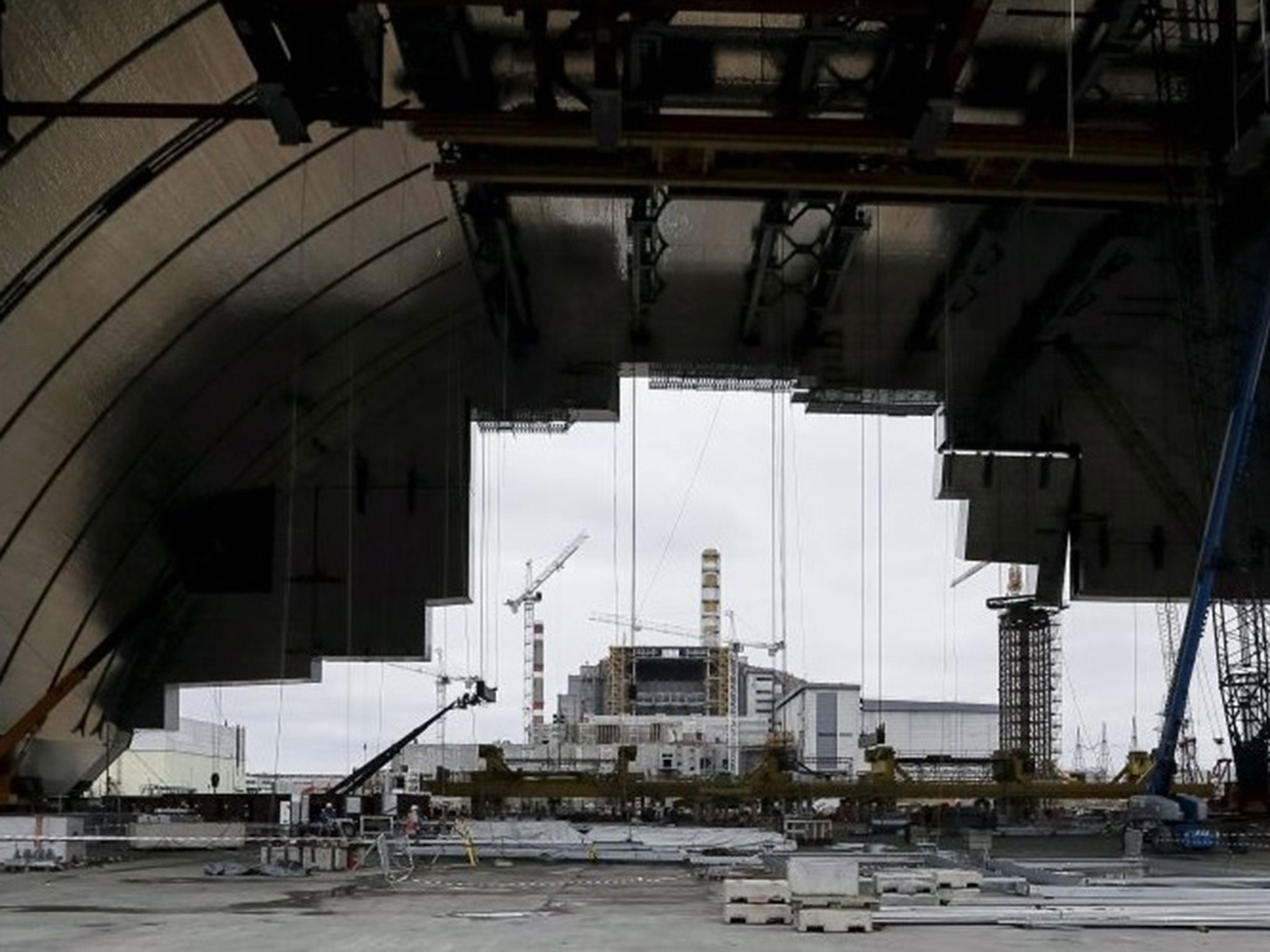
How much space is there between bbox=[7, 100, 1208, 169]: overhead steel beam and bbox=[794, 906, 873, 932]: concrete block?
1431cm

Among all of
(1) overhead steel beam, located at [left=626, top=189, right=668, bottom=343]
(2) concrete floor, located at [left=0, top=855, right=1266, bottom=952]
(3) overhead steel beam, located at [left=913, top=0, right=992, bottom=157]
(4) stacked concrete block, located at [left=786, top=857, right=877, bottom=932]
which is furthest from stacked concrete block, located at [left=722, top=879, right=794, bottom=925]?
(1) overhead steel beam, located at [left=626, top=189, right=668, bottom=343]

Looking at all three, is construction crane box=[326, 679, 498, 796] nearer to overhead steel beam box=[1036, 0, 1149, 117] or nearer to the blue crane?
the blue crane

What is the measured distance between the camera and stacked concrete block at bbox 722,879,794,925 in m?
18.2

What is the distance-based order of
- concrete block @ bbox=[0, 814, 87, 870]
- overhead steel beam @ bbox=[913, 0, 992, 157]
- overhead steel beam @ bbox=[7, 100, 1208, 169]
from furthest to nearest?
concrete block @ bbox=[0, 814, 87, 870] < overhead steel beam @ bbox=[7, 100, 1208, 169] < overhead steel beam @ bbox=[913, 0, 992, 157]

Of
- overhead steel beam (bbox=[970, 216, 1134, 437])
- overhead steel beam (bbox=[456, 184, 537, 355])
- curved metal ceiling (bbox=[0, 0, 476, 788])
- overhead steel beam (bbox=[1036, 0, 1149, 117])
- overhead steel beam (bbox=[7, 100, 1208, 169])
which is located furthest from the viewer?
overhead steel beam (bbox=[970, 216, 1134, 437])

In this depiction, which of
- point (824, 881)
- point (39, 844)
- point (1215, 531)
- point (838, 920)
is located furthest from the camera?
point (1215, 531)

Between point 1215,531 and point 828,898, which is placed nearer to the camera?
point 828,898

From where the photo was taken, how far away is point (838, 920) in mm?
17125

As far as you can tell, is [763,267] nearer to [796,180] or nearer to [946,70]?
[796,180]

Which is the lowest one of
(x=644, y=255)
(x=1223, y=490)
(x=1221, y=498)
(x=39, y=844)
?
(x=39, y=844)

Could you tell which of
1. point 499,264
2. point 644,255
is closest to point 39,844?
point 499,264

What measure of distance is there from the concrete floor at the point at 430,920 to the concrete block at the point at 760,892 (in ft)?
1.24

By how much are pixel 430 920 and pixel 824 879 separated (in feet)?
14.8

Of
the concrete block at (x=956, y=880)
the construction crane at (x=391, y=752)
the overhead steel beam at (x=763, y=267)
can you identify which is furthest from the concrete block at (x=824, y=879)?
the construction crane at (x=391, y=752)
